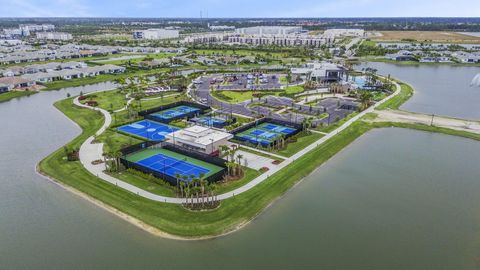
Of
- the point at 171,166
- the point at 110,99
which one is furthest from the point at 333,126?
the point at 110,99

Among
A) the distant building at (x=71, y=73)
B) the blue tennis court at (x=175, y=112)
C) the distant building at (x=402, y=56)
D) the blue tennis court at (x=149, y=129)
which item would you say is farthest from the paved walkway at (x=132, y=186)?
the distant building at (x=402, y=56)

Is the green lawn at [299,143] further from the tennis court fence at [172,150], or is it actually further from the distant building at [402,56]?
the distant building at [402,56]

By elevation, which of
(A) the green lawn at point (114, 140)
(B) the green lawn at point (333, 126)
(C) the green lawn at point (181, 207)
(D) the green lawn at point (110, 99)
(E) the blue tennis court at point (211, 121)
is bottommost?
(C) the green lawn at point (181, 207)

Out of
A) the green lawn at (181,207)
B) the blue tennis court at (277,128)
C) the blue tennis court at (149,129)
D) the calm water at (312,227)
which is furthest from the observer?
the blue tennis court at (277,128)

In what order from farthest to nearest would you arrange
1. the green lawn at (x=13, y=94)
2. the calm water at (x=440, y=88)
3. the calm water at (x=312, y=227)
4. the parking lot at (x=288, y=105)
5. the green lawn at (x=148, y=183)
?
the green lawn at (x=13, y=94) → the calm water at (x=440, y=88) → the parking lot at (x=288, y=105) → the green lawn at (x=148, y=183) → the calm water at (x=312, y=227)

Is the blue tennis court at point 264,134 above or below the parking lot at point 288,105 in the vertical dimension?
below

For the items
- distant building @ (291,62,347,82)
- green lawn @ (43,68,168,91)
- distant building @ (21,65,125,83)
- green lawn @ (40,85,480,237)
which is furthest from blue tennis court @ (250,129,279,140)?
distant building @ (21,65,125,83)
